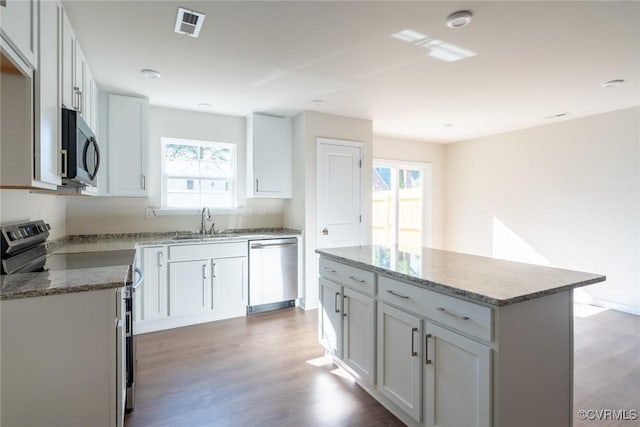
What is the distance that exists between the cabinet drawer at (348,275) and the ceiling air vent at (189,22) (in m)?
1.89

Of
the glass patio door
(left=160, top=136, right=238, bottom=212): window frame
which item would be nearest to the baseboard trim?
the glass patio door

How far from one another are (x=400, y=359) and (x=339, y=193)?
107 inches

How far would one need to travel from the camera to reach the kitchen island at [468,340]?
1.39 metres

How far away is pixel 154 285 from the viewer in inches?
132

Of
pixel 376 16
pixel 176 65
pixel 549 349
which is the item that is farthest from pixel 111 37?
pixel 549 349

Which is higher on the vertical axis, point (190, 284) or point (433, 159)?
point (433, 159)

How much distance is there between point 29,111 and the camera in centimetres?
145

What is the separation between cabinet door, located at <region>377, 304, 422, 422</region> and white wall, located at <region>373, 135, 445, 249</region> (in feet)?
13.8

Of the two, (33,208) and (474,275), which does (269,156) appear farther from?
(474,275)

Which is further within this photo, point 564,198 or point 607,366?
point 564,198

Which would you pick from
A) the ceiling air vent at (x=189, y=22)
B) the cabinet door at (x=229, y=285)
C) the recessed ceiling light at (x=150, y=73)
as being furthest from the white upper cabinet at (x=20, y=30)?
the cabinet door at (x=229, y=285)

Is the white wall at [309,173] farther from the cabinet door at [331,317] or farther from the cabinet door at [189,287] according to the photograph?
the cabinet door at [331,317]

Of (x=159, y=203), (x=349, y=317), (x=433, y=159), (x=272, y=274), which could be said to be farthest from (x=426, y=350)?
(x=433, y=159)

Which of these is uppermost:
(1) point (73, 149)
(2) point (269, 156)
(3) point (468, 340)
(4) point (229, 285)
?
(2) point (269, 156)
